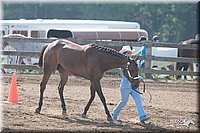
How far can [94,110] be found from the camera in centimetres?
1175

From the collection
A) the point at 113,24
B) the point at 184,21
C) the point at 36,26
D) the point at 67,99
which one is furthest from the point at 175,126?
the point at 184,21

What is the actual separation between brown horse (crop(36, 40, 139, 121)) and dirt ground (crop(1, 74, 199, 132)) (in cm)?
43

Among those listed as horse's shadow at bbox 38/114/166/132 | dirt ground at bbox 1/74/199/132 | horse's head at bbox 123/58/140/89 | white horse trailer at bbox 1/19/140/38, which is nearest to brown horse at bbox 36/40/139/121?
horse's head at bbox 123/58/140/89

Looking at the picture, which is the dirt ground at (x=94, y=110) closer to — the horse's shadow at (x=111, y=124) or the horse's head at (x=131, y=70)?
the horse's shadow at (x=111, y=124)

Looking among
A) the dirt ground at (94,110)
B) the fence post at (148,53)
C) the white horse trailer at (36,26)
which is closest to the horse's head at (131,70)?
the dirt ground at (94,110)

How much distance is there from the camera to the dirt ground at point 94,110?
377 inches

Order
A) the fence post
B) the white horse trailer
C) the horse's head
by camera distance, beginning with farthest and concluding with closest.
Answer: the white horse trailer → the fence post → the horse's head

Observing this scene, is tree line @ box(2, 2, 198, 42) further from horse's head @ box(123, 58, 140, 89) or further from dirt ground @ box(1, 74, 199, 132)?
horse's head @ box(123, 58, 140, 89)

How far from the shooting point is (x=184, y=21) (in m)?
51.2

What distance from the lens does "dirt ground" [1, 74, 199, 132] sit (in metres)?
9.57

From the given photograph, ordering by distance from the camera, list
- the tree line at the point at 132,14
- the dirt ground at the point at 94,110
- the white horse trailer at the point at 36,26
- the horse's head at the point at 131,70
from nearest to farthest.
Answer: the dirt ground at the point at 94,110 → the horse's head at the point at 131,70 → the white horse trailer at the point at 36,26 → the tree line at the point at 132,14

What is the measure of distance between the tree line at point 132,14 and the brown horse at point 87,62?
1549 inches

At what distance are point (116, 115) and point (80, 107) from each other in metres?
1.78

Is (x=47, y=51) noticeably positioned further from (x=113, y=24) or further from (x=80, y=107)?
(x=113, y=24)
